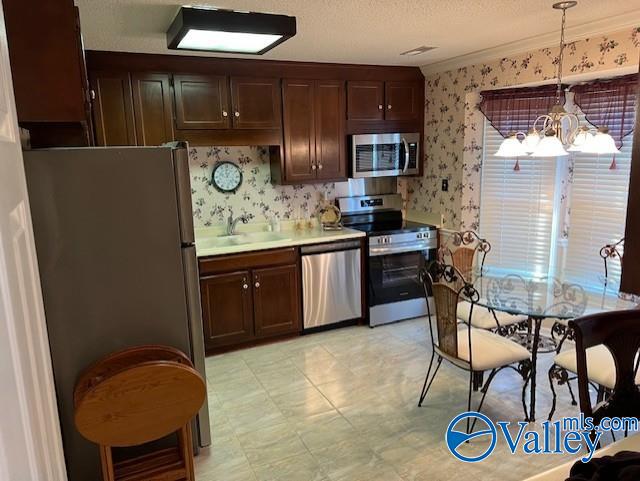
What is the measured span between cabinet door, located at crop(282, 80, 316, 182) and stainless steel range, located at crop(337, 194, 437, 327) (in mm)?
676

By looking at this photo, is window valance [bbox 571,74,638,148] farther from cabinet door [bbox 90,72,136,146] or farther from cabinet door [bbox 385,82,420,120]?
cabinet door [bbox 90,72,136,146]

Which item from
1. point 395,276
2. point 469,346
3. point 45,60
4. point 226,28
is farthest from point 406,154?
point 45,60

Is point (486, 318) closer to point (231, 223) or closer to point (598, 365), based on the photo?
point (598, 365)

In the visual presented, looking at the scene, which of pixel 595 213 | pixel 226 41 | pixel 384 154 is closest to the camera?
pixel 226 41

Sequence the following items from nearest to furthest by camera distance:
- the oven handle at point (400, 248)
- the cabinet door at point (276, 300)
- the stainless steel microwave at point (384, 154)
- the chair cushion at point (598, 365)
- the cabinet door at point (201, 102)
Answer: the chair cushion at point (598, 365) < the cabinet door at point (201, 102) < the cabinet door at point (276, 300) < the oven handle at point (400, 248) < the stainless steel microwave at point (384, 154)

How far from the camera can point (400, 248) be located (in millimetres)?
4434

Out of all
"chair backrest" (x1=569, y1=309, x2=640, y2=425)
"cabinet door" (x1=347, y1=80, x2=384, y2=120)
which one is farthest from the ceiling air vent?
"chair backrest" (x1=569, y1=309, x2=640, y2=425)

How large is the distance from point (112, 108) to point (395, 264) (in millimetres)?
2839

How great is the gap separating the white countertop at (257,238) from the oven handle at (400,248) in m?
0.19

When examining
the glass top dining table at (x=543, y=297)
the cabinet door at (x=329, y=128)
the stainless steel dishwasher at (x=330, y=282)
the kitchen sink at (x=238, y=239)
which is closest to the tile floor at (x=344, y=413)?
the stainless steel dishwasher at (x=330, y=282)

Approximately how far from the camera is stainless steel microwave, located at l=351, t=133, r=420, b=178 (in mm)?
4484

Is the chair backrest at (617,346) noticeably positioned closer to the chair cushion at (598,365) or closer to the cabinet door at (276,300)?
the chair cushion at (598,365)

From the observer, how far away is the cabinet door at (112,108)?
3.48 m

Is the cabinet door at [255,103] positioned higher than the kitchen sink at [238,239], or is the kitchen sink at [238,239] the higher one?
the cabinet door at [255,103]
